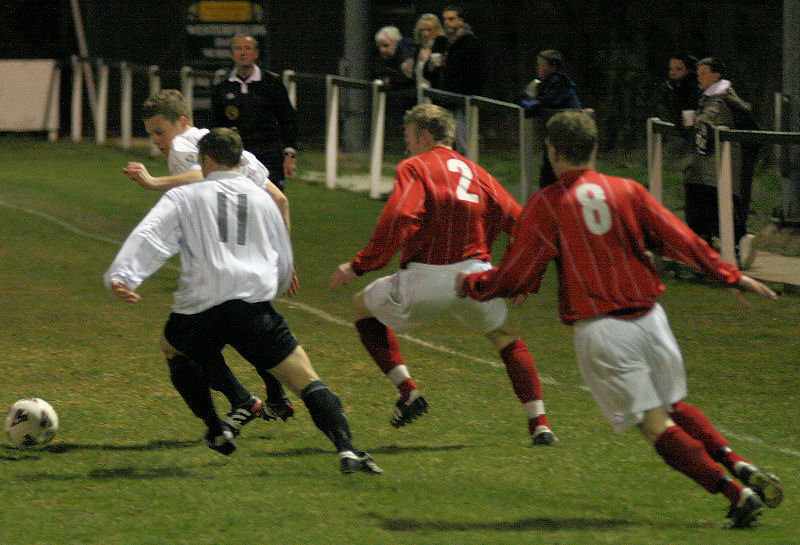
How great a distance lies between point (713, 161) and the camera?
38.3ft

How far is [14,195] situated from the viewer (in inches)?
691

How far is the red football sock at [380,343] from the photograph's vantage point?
6980mm

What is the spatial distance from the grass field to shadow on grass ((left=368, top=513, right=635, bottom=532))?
0.01m

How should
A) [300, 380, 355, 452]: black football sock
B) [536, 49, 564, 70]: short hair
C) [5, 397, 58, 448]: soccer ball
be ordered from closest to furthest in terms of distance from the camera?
[300, 380, 355, 452]: black football sock → [5, 397, 58, 448]: soccer ball → [536, 49, 564, 70]: short hair

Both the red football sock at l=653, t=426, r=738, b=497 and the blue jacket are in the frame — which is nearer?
the red football sock at l=653, t=426, r=738, b=497

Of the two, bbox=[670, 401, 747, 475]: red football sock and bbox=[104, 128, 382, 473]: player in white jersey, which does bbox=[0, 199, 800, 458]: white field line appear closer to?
bbox=[670, 401, 747, 475]: red football sock

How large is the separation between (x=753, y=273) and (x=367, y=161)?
927 cm

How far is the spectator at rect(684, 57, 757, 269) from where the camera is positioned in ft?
38.2

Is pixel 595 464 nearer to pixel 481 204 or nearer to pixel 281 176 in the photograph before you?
pixel 481 204

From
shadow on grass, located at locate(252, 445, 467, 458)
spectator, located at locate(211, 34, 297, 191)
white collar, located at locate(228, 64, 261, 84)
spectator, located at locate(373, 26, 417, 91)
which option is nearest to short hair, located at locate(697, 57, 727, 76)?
spectator, located at locate(211, 34, 297, 191)

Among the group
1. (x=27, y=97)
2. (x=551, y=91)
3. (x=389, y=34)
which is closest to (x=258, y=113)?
(x=551, y=91)

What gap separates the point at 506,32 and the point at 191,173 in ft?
70.9

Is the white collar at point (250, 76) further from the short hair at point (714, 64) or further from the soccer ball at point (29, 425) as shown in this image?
the soccer ball at point (29, 425)

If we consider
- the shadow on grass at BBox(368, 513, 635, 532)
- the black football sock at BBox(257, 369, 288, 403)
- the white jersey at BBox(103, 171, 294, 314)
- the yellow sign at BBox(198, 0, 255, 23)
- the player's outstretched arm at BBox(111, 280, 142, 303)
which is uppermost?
the yellow sign at BBox(198, 0, 255, 23)
